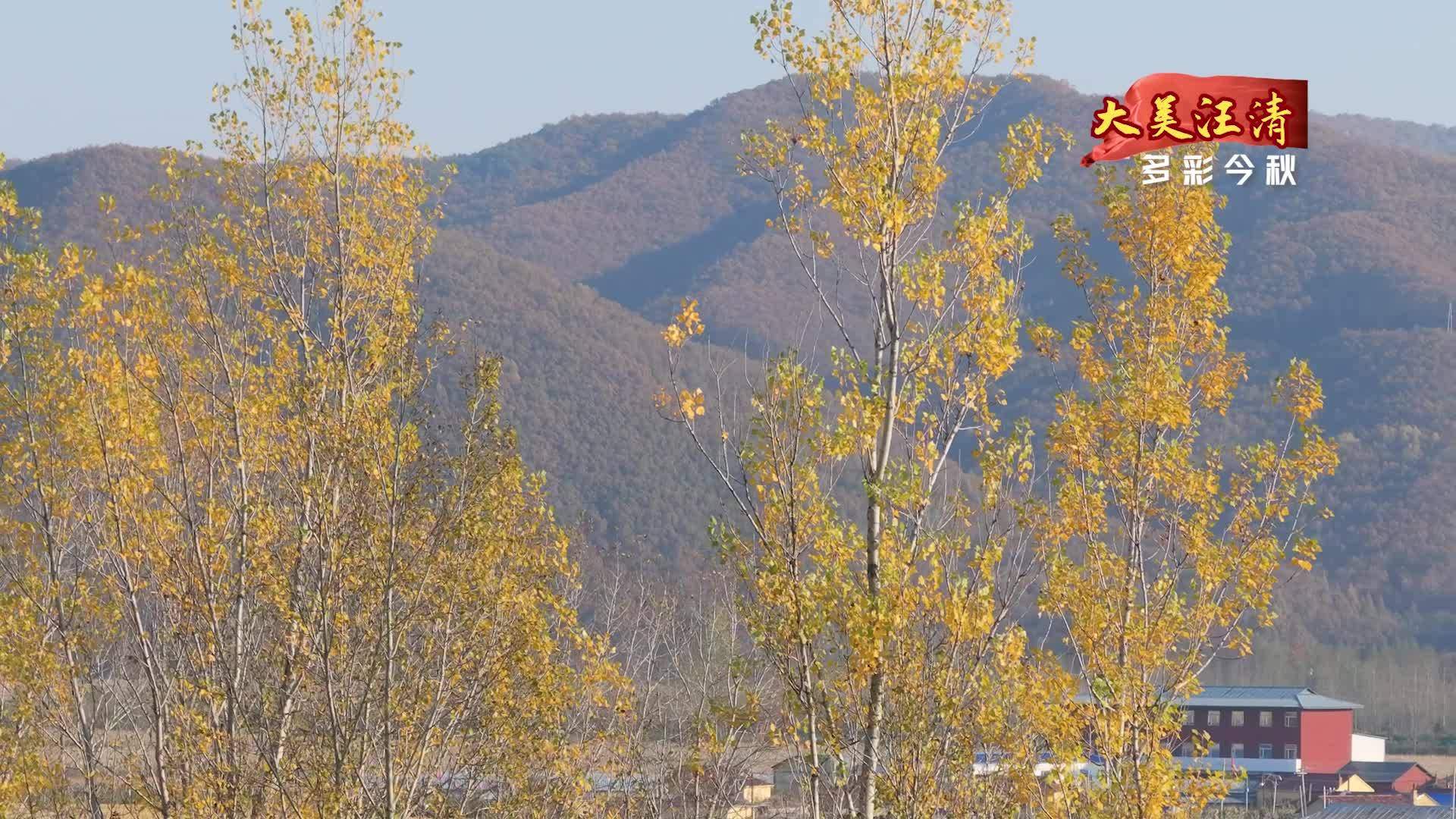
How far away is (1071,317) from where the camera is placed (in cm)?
12962

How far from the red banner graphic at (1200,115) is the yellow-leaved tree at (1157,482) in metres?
1.56

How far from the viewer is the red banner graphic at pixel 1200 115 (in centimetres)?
1705

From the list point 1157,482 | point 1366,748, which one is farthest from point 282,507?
point 1366,748

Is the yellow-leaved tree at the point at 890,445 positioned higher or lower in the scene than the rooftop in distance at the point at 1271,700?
higher

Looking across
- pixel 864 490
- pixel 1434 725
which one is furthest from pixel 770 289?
pixel 864 490

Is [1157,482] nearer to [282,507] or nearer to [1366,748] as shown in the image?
[282,507]

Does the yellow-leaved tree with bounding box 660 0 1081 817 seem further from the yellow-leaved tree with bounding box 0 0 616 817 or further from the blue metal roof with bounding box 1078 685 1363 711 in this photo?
the blue metal roof with bounding box 1078 685 1363 711

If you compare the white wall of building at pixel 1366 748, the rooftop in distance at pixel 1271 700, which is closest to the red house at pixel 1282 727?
the rooftop in distance at pixel 1271 700

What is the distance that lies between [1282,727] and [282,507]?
2309 inches

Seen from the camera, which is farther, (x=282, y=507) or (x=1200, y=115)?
(x=1200, y=115)

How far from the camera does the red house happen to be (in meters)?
64.3

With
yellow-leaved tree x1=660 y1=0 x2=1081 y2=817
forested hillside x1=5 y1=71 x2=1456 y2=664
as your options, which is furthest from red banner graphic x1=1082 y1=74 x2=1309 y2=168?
forested hillside x1=5 y1=71 x2=1456 y2=664

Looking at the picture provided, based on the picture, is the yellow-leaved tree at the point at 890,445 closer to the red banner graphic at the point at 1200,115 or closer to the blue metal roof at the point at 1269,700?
the red banner graphic at the point at 1200,115

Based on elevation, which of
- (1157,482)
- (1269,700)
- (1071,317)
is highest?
(1157,482)
